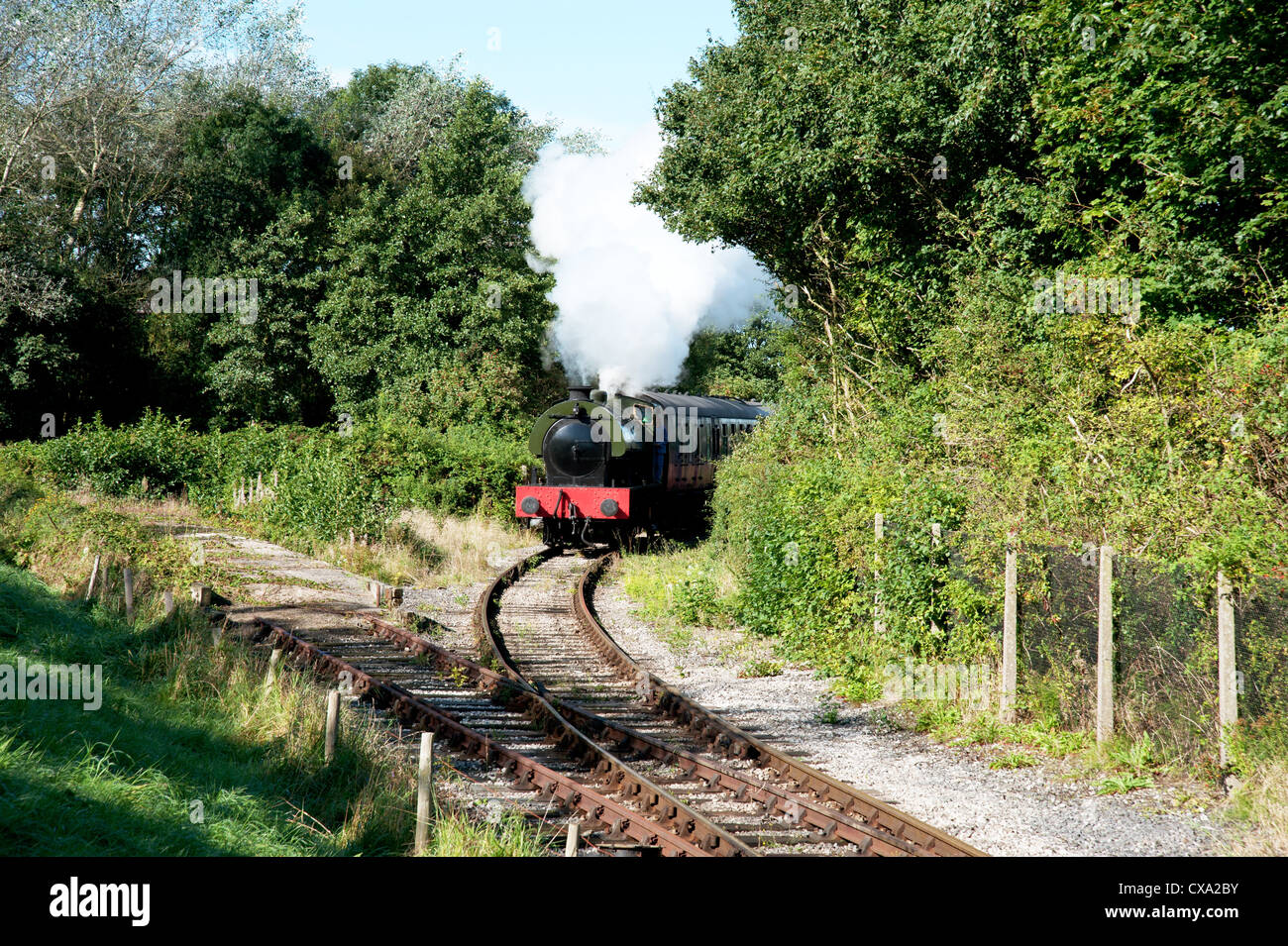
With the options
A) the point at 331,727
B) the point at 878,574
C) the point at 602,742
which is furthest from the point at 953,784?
the point at 331,727

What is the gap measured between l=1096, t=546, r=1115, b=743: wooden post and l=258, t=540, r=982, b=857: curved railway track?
241 centimetres

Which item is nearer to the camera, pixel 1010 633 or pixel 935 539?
pixel 1010 633

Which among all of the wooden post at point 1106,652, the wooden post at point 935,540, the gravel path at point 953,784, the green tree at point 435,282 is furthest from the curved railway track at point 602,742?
the green tree at point 435,282

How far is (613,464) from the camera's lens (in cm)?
2055

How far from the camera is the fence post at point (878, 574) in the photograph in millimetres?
10766

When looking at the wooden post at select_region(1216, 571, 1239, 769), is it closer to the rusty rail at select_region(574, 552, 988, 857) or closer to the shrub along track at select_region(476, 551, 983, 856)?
the rusty rail at select_region(574, 552, 988, 857)

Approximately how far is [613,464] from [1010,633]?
12.2 m

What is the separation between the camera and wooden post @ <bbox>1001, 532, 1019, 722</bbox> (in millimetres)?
A: 8992

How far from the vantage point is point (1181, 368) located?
10148 millimetres

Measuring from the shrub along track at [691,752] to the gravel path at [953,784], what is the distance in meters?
0.40

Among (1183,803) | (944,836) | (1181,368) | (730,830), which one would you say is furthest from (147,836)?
(1181,368)

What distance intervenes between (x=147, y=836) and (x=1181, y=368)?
32.0 ft

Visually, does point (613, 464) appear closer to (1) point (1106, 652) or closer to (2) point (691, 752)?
(2) point (691, 752)

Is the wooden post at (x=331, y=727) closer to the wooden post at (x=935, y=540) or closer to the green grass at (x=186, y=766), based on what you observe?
the green grass at (x=186, y=766)
